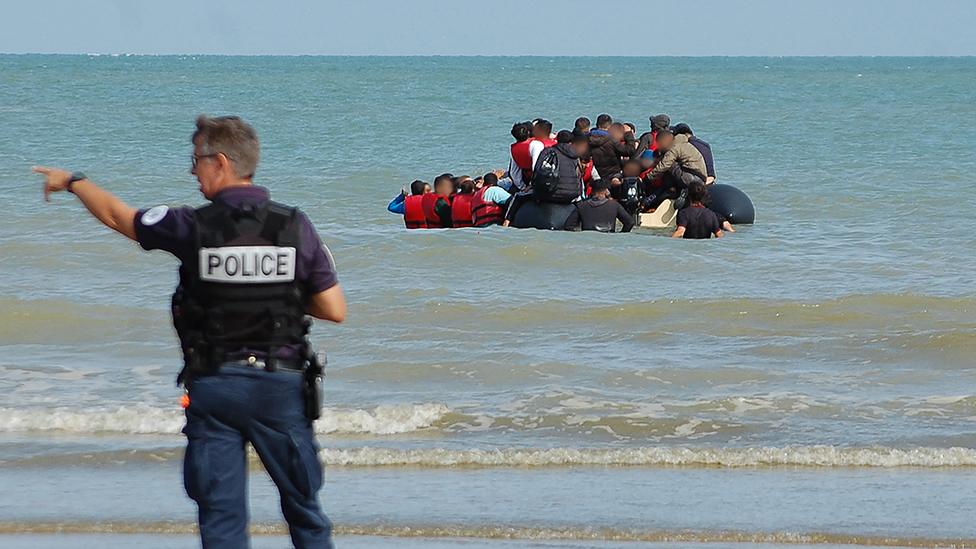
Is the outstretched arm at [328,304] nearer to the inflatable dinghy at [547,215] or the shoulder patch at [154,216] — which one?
the shoulder patch at [154,216]

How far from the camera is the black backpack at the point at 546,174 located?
13703 mm

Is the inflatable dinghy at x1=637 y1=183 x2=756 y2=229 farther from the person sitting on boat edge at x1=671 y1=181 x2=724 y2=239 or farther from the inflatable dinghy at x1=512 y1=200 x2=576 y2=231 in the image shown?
the inflatable dinghy at x1=512 y1=200 x2=576 y2=231

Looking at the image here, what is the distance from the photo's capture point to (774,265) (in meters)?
13.2

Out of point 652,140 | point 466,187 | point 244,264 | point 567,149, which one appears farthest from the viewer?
point 652,140

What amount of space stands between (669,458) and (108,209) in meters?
3.42

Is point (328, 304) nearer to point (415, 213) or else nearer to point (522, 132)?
point (522, 132)

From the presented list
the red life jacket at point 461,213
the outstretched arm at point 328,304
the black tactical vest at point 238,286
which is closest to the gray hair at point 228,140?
the black tactical vest at point 238,286

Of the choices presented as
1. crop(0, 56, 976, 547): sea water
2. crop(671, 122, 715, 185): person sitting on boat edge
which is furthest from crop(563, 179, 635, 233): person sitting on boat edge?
crop(671, 122, 715, 185): person sitting on boat edge

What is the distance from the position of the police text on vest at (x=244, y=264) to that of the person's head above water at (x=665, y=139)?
36.7 feet

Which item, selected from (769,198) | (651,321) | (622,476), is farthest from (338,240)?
(622,476)

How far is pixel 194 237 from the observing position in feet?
11.2

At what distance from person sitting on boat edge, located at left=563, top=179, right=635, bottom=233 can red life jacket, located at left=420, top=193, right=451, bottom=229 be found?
132 cm

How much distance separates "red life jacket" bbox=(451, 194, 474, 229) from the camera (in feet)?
47.7

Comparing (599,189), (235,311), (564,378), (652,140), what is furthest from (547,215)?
(235,311)
